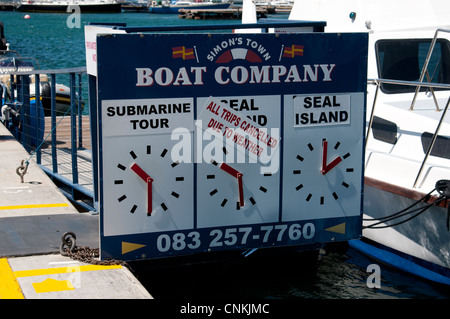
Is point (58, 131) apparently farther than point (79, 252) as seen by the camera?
Yes

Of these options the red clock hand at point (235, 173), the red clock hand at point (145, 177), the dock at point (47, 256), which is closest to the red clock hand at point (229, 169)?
the red clock hand at point (235, 173)

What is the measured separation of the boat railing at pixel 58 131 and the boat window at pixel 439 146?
3506mm

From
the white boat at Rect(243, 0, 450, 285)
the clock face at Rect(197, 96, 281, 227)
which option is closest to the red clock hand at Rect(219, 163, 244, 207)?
the clock face at Rect(197, 96, 281, 227)

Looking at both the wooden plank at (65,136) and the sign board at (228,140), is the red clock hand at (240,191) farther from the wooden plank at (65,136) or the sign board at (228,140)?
the wooden plank at (65,136)

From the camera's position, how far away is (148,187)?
496 cm

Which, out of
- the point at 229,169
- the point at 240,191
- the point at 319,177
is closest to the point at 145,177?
the point at 229,169

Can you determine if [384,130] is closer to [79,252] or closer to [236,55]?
[236,55]

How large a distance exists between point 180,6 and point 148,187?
12445 centimetres

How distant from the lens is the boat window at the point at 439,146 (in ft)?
23.4

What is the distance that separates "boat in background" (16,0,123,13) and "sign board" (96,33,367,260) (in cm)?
11612

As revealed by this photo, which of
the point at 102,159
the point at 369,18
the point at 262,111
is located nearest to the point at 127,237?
the point at 102,159

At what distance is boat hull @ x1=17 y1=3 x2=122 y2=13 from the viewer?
11806 centimetres
